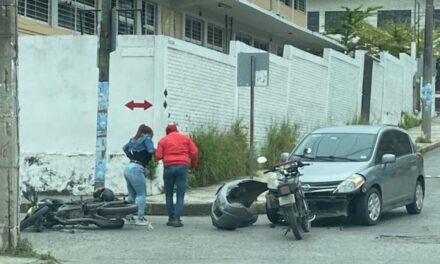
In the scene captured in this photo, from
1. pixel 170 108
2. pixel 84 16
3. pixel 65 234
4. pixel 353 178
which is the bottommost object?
pixel 65 234

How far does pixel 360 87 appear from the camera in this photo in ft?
98.3

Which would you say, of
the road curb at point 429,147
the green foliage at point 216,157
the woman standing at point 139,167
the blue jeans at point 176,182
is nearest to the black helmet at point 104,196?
the woman standing at point 139,167

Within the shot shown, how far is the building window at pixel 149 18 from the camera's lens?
25328 mm

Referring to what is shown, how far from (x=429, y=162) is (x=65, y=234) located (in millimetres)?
15510

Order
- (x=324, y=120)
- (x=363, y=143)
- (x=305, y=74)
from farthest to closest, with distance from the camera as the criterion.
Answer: (x=324, y=120)
(x=305, y=74)
(x=363, y=143)

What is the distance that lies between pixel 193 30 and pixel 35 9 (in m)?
9.25

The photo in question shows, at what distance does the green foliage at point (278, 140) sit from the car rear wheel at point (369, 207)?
24.7 ft

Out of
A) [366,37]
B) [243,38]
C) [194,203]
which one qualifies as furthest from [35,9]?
[366,37]

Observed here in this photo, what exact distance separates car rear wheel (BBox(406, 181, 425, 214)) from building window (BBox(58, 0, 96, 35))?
10.9 m

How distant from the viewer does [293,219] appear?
11.2 metres

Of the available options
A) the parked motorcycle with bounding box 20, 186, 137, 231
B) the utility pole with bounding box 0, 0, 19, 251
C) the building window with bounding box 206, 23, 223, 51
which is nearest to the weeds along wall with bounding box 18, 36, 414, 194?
the parked motorcycle with bounding box 20, 186, 137, 231

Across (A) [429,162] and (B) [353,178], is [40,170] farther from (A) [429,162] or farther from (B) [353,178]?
(A) [429,162]

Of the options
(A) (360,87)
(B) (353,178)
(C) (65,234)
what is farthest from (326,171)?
(A) (360,87)

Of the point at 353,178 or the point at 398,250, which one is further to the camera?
the point at 353,178
